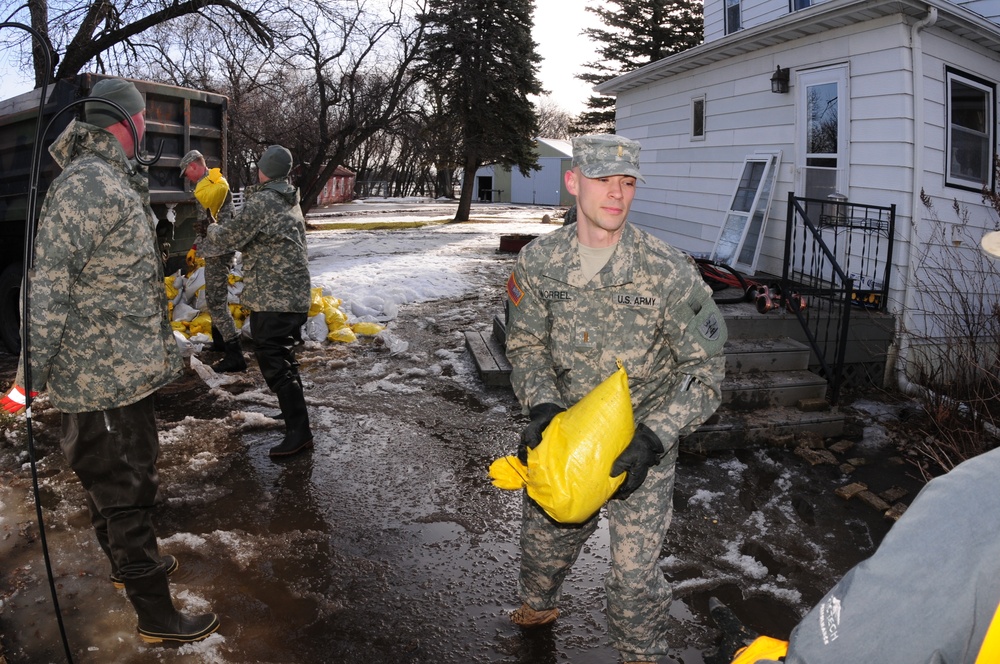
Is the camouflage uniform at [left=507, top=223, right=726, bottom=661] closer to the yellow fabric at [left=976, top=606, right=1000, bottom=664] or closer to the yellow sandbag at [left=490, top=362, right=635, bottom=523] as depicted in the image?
the yellow sandbag at [left=490, top=362, right=635, bottom=523]

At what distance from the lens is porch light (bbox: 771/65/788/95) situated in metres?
8.23

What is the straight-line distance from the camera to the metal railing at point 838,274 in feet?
20.4

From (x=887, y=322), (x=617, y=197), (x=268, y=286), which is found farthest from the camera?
(x=887, y=322)

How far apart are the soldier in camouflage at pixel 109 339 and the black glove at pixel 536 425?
155cm

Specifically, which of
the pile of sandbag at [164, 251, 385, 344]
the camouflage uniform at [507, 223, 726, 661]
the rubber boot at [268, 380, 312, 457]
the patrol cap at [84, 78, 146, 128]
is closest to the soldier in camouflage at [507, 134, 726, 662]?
the camouflage uniform at [507, 223, 726, 661]

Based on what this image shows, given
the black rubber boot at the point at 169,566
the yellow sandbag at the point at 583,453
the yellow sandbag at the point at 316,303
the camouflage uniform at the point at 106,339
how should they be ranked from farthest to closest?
the yellow sandbag at the point at 316,303, the black rubber boot at the point at 169,566, the camouflage uniform at the point at 106,339, the yellow sandbag at the point at 583,453

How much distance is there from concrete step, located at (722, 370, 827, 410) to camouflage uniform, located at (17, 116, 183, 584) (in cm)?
422

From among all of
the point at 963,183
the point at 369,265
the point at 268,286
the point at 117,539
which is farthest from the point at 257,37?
the point at 117,539

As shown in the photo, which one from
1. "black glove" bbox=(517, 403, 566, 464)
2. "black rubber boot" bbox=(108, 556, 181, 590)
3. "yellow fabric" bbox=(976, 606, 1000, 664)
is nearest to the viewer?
"yellow fabric" bbox=(976, 606, 1000, 664)

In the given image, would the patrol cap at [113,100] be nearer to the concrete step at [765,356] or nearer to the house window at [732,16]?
the concrete step at [765,356]

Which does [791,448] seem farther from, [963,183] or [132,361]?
[132,361]

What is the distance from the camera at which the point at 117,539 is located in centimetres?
287

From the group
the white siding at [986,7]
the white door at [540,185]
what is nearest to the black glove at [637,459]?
the white siding at [986,7]

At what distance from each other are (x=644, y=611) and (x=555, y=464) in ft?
2.45
